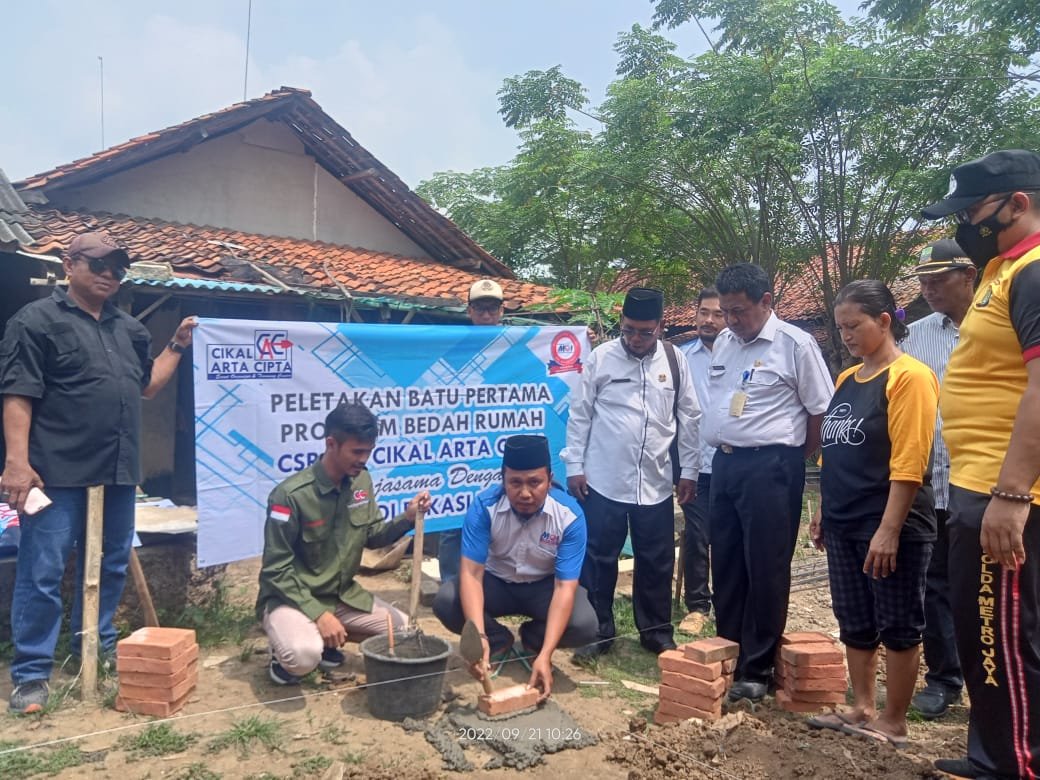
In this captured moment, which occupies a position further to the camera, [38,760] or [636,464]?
[636,464]

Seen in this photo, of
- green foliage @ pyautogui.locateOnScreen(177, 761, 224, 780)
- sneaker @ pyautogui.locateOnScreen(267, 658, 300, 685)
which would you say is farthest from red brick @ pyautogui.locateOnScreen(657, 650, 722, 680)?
green foliage @ pyautogui.locateOnScreen(177, 761, 224, 780)

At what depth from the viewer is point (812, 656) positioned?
131 inches

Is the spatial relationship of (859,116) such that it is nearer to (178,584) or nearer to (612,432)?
(612,432)

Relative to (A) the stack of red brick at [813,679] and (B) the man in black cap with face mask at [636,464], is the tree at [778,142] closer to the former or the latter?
(B) the man in black cap with face mask at [636,464]

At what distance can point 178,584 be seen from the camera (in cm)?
449

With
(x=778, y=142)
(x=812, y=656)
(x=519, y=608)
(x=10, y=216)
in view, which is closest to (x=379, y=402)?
(x=519, y=608)

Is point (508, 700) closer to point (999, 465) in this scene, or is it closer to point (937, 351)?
point (999, 465)

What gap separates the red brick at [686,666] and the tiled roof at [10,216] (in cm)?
584

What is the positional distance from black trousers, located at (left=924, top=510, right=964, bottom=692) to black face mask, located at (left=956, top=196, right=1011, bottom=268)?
1648 millimetres

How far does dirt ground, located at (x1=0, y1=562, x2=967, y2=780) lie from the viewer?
277 cm

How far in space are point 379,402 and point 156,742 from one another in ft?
7.28

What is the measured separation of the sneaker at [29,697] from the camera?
320 centimetres

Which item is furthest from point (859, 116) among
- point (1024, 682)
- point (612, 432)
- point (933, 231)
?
point (1024, 682)

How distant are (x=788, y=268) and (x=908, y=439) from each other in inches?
489
